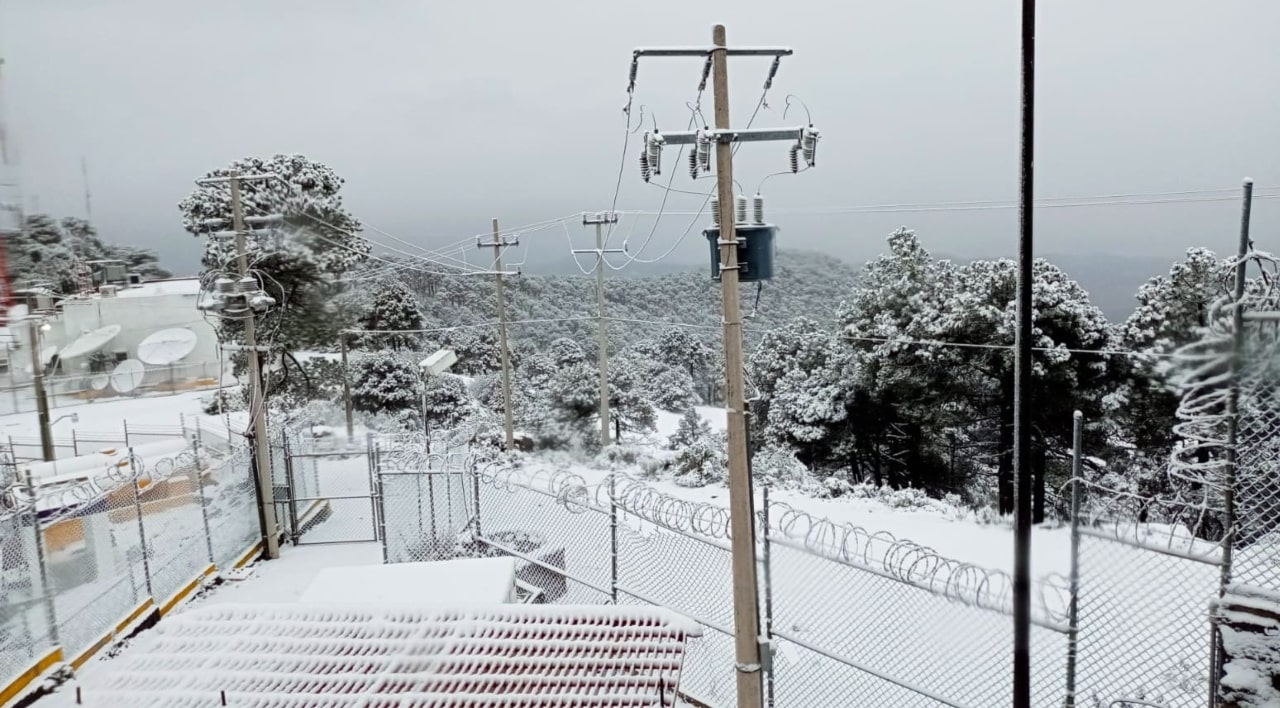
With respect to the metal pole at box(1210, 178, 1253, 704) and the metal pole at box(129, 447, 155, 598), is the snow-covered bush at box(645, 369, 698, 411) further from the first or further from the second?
the metal pole at box(1210, 178, 1253, 704)

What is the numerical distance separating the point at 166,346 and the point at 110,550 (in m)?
14.3

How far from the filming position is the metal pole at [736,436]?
4367 millimetres

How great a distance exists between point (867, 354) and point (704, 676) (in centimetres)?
1278

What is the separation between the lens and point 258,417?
9766 mm

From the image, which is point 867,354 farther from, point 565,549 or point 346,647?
point 346,647

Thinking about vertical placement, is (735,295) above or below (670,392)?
above

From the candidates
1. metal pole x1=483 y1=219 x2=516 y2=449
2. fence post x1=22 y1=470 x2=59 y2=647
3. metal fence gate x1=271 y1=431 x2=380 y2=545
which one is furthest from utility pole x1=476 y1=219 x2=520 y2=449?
fence post x1=22 y1=470 x2=59 y2=647

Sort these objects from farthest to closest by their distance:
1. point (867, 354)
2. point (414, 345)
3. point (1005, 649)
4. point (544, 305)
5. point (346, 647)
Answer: point (544, 305) < point (414, 345) < point (867, 354) < point (1005, 649) < point (346, 647)

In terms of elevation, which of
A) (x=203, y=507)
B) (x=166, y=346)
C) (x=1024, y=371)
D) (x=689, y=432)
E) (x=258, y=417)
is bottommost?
(x=689, y=432)

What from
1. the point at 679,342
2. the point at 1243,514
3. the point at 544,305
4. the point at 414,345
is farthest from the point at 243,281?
Answer: the point at 544,305

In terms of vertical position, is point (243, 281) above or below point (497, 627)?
above

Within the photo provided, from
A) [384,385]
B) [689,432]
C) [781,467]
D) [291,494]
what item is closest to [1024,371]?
[291,494]

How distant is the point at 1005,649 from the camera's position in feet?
17.6

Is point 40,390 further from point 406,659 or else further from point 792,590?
point 792,590
